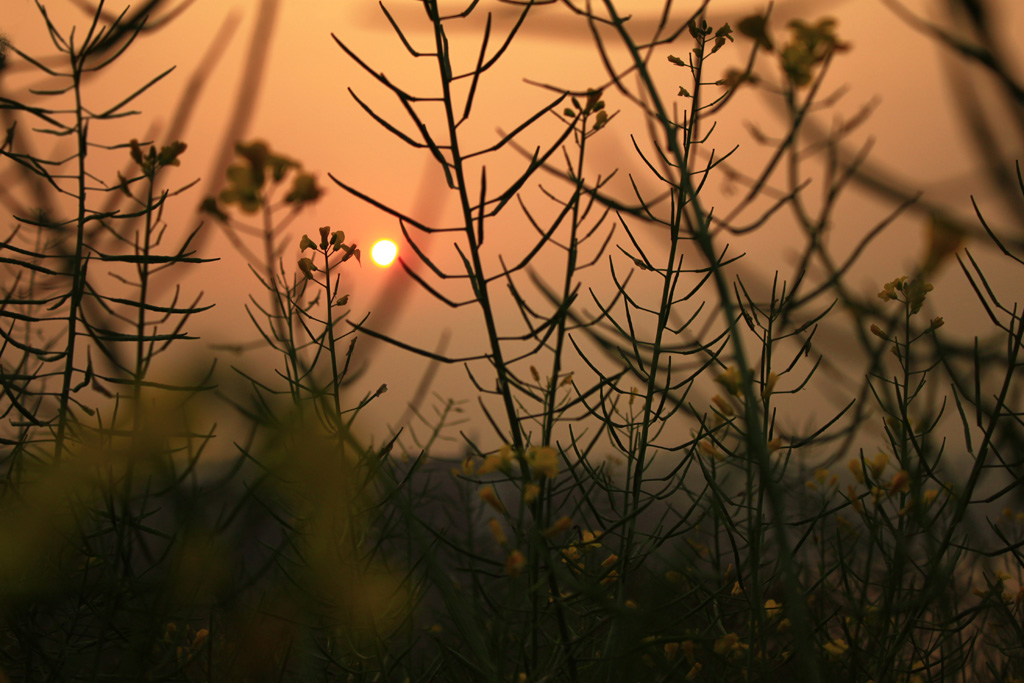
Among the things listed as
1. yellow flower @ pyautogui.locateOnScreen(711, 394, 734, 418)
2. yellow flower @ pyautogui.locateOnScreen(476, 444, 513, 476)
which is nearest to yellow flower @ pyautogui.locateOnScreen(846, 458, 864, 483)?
yellow flower @ pyautogui.locateOnScreen(711, 394, 734, 418)

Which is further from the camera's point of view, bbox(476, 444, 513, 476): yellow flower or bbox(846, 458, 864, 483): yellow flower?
bbox(846, 458, 864, 483): yellow flower

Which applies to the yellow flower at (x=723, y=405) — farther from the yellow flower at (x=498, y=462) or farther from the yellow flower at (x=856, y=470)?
the yellow flower at (x=856, y=470)

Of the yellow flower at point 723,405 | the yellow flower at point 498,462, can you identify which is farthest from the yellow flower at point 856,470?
the yellow flower at point 498,462

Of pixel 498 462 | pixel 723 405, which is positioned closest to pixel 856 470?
pixel 723 405

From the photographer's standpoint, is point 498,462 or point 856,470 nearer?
point 498,462

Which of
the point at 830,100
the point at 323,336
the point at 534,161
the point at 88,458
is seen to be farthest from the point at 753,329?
the point at 88,458

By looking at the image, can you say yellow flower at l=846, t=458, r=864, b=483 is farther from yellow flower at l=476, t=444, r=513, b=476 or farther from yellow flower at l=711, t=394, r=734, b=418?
yellow flower at l=476, t=444, r=513, b=476

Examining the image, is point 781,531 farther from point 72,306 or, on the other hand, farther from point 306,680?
point 306,680

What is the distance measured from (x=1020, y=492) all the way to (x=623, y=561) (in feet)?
1.56

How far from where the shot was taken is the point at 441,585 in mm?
461

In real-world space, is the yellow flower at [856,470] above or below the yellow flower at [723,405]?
below

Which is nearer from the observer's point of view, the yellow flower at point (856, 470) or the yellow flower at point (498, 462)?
the yellow flower at point (498, 462)

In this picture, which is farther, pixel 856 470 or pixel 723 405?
pixel 856 470

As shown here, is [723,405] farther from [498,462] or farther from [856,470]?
[856,470]
